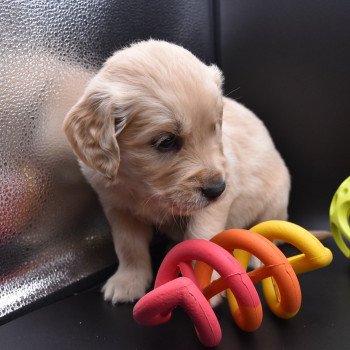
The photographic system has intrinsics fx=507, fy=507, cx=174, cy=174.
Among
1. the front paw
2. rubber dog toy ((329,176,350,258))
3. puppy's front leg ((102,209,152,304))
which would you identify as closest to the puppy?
puppy's front leg ((102,209,152,304))

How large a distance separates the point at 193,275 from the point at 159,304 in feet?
0.71

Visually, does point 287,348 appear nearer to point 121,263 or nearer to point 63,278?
point 121,263

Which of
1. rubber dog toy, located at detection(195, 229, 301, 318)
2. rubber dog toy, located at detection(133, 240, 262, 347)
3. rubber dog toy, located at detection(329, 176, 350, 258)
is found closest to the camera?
rubber dog toy, located at detection(133, 240, 262, 347)

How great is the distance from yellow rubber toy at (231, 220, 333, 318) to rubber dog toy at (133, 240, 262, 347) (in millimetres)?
168

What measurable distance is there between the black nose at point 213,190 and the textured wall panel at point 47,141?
2.52ft

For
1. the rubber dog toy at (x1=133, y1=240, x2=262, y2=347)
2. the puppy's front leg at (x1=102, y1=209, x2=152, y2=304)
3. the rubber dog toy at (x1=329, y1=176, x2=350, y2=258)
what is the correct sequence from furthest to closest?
the puppy's front leg at (x1=102, y1=209, x2=152, y2=304), the rubber dog toy at (x1=329, y1=176, x2=350, y2=258), the rubber dog toy at (x1=133, y1=240, x2=262, y2=347)

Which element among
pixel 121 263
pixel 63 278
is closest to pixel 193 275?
pixel 121 263

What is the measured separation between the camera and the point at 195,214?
78.5 inches

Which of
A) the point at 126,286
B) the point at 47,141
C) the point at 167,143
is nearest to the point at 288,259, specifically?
the point at 167,143

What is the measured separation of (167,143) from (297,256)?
590 mm

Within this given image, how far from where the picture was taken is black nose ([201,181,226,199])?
171 centimetres

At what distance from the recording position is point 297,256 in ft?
5.70

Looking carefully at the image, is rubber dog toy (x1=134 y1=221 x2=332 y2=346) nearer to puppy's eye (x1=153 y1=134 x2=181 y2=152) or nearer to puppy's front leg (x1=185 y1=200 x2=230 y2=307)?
puppy's front leg (x1=185 y1=200 x2=230 y2=307)

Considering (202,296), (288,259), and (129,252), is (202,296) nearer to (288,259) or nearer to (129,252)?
(288,259)
